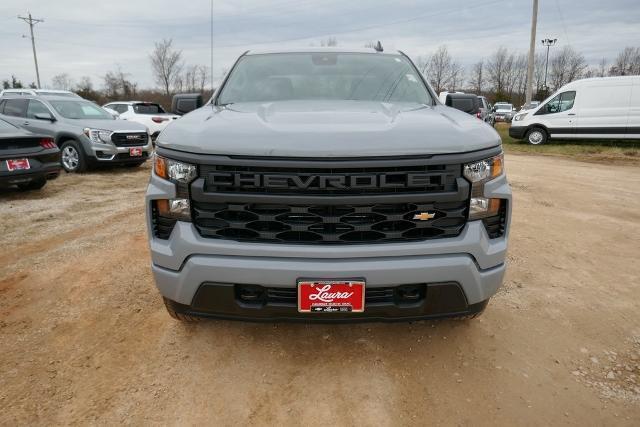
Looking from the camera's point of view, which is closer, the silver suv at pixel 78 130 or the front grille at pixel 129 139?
the silver suv at pixel 78 130

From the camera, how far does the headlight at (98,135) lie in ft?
31.4

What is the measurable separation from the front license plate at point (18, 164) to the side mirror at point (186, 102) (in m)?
4.34

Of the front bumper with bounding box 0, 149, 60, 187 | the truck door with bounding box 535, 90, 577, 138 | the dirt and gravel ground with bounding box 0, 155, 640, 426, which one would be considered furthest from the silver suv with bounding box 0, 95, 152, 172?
the truck door with bounding box 535, 90, 577, 138

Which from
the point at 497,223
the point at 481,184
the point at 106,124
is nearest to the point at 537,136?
the point at 106,124

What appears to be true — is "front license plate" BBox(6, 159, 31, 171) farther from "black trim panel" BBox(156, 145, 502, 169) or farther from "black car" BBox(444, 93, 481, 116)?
A: "black car" BBox(444, 93, 481, 116)

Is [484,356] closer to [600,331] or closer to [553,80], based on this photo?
[600,331]

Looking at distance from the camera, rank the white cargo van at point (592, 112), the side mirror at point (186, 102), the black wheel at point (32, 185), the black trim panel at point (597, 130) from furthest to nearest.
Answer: the black trim panel at point (597, 130) → the white cargo van at point (592, 112) → the black wheel at point (32, 185) → the side mirror at point (186, 102)

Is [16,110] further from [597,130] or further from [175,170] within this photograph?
[597,130]

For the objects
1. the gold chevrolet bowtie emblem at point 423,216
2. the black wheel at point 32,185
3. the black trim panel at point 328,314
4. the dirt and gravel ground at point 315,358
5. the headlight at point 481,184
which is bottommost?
the dirt and gravel ground at point 315,358

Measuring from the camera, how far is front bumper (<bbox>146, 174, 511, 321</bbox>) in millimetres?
2111

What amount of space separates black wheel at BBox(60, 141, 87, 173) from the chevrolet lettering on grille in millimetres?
8836

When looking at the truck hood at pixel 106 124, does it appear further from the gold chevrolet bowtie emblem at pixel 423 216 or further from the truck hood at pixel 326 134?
the gold chevrolet bowtie emblem at pixel 423 216

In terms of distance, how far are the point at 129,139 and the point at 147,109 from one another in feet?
19.5

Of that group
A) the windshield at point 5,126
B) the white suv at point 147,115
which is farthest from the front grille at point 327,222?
the white suv at point 147,115
